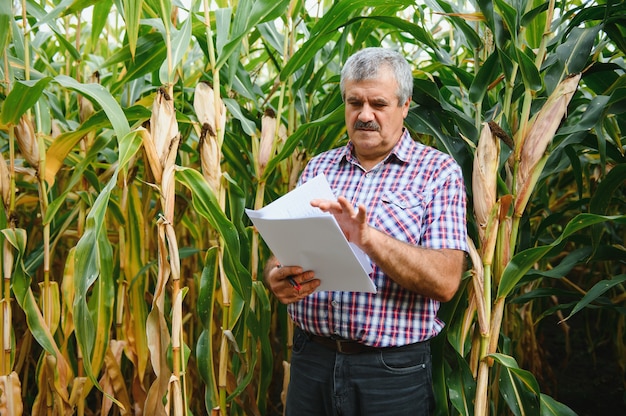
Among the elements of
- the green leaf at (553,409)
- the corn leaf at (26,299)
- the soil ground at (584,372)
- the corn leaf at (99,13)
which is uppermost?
the corn leaf at (99,13)

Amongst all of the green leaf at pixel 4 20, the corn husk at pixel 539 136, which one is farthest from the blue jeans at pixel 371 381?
the green leaf at pixel 4 20

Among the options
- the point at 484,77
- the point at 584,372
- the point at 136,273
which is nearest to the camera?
the point at 484,77

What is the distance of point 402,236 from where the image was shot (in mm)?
1323

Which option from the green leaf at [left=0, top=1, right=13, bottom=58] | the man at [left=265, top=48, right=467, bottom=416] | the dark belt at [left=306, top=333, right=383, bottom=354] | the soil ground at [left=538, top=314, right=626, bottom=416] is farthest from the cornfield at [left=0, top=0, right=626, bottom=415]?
the soil ground at [left=538, top=314, right=626, bottom=416]

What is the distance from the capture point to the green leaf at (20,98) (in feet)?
4.22

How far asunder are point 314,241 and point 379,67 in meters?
0.46

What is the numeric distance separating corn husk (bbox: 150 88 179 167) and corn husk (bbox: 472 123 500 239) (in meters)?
0.70

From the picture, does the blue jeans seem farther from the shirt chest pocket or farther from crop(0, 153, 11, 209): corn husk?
crop(0, 153, 11, 209): corn husk

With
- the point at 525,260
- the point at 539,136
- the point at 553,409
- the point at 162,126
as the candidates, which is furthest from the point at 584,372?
the point at 162,126

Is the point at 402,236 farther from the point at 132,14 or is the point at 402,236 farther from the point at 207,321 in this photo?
the point at 132,14

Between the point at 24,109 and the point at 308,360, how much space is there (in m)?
0.90

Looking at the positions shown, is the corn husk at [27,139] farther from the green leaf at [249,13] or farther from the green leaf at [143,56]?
the green leaf at [249,13]

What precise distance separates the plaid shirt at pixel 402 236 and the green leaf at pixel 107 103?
1.82 feet

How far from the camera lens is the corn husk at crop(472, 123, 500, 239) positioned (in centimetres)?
133
